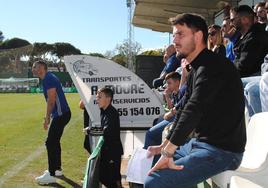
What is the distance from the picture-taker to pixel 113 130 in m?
6.21

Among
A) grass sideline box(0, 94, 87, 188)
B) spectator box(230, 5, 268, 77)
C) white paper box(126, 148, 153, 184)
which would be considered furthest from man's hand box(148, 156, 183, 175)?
grass sideline box(0, 94, 87, 188)

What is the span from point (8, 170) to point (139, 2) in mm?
11711

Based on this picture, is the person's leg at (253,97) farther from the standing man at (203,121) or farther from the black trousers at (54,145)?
the black trousers at (54,145)

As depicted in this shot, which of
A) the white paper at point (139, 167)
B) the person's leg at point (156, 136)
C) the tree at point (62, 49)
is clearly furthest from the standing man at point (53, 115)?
the tree at point (62, 49)

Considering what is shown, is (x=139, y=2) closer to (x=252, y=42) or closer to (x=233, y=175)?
(x=252, y=42)

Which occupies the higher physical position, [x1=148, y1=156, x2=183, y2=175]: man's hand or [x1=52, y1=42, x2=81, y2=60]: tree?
[x1=52, y1=42, x2=81, y2=60]: tree

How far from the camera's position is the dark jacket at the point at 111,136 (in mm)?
6195

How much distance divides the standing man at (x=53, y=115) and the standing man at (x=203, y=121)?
4996 millimetres

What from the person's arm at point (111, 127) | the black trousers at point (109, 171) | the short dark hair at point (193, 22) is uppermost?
the short dark hair at point (193, 22)

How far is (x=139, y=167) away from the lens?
4625 mm

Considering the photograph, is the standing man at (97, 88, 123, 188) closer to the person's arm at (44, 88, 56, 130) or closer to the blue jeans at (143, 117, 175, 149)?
the blue jeans at (143, 117, 175, 149)

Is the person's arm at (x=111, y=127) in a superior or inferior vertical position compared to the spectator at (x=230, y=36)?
inferior

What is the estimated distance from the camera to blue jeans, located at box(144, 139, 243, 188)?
3193 millimetres

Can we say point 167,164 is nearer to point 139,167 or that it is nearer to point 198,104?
point 198,104
